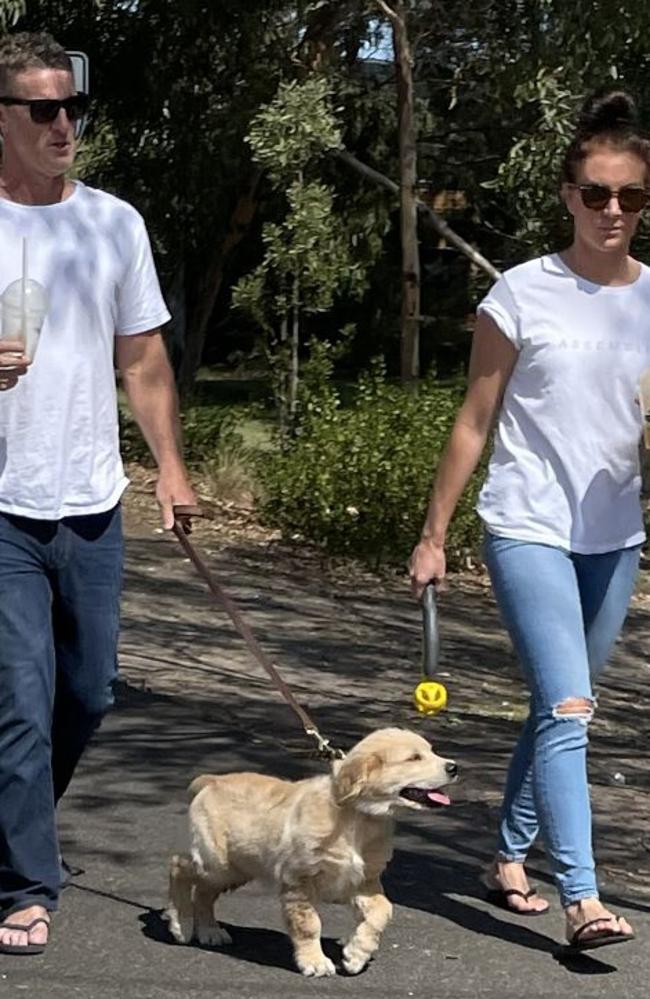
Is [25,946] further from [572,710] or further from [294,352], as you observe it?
[294,352]

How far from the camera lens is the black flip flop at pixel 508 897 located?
495 centimetres

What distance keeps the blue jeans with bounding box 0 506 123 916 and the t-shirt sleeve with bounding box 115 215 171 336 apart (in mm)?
470

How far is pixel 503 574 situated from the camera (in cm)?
454

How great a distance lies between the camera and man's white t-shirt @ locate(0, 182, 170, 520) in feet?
14.2

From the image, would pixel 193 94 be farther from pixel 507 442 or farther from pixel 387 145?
pixel 507 442

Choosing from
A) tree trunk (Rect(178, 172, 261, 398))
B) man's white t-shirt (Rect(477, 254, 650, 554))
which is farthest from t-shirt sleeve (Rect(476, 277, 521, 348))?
tree trunk (Rect(178, 172, 261, 398))

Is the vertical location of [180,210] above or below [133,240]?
below

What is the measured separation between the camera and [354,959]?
173 inches

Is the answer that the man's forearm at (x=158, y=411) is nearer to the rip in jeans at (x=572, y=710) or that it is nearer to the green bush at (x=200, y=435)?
the rip in jeans at (x=572, y=710)

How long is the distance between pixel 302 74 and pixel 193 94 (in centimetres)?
139

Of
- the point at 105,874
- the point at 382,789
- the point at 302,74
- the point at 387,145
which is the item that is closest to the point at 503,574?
the point at 382,789

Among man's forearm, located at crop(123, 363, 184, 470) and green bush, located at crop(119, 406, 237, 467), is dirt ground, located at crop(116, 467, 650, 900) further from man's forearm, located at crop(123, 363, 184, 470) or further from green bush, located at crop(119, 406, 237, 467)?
man's forearm, located at crop(123, 363, 184, 470)

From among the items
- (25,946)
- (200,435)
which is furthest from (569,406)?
(200,435)

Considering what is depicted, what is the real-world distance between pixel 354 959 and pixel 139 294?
169 centimetres
